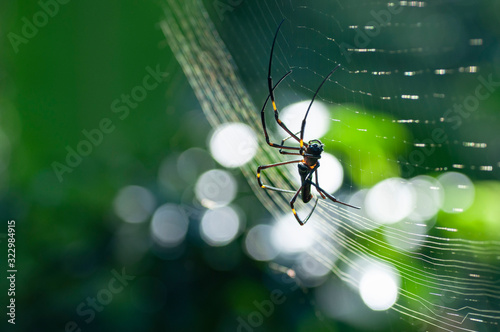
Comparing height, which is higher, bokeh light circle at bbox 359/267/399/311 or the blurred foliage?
the blurred foliage

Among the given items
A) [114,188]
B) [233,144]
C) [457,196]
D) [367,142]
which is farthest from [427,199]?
[114,188]

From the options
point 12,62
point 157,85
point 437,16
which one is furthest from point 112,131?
point 437,16

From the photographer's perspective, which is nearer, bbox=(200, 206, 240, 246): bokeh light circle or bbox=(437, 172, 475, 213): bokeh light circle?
bbox=(437, 172, 475, 213): bokeh light circle

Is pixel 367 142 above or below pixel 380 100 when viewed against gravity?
below

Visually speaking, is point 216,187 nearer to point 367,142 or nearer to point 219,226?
point 219,226

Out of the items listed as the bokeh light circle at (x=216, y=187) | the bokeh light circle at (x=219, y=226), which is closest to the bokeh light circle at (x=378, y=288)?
the bokeh light circle at (x=219, y=226)

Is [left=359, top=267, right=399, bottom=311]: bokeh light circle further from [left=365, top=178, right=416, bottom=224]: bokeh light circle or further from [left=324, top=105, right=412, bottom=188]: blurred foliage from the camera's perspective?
[left=324, top=105, right=412, bottom=188]: blurred foliage

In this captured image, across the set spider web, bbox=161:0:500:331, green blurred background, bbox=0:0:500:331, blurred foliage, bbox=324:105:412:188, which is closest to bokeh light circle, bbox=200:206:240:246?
green blurred background, bbox=0:0:500:331
